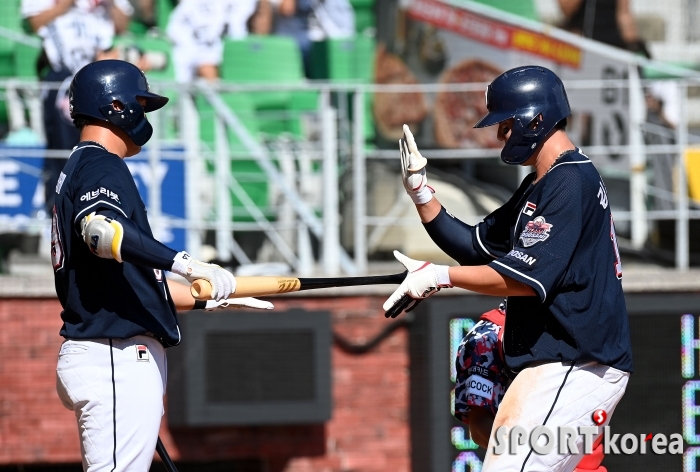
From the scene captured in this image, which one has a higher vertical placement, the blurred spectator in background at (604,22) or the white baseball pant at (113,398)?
the blurred spectator in background at (604,22)

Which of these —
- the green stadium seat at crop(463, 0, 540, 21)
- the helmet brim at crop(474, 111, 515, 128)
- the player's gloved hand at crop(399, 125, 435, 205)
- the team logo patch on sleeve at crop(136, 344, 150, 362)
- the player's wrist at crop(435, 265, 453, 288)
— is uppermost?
the green stadium seat at crop(463, 0, 540, 21)

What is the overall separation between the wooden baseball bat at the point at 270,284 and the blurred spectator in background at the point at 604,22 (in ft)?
19.6

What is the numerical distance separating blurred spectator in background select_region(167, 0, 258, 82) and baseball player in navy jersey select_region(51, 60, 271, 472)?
15.8ft

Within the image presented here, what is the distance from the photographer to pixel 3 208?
288 inches

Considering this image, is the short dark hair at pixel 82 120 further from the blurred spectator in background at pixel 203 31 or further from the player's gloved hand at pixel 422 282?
the blurred spectator in background at pixel 203 31

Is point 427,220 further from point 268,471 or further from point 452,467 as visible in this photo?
point 268,471

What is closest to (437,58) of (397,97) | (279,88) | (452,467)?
(397,97)

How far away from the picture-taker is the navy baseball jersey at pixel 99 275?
4.33m

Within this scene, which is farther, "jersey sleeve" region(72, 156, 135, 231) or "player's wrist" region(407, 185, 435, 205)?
"player's wrist" region(407, 185, 435, 205)

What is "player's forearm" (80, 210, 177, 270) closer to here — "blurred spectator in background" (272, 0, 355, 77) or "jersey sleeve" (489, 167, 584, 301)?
"jersey sleeve" (489, 167, 584, 301)

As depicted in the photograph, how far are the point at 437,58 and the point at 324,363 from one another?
3745mm

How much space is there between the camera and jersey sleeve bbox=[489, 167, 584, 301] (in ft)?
13.7

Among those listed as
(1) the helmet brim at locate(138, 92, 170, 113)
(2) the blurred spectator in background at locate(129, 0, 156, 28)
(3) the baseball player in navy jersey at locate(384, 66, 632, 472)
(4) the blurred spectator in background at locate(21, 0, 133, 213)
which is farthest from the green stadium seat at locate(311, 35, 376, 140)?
(3) the baseball player in navy jersey at locate(384, 66, 632, 472)

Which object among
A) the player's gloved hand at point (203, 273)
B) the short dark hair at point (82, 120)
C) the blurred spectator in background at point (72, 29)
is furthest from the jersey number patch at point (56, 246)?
the blurred spectator in background at point (72, 29)
